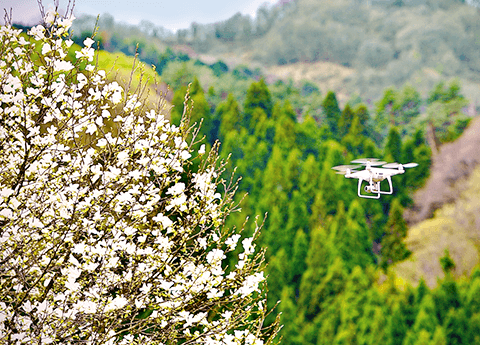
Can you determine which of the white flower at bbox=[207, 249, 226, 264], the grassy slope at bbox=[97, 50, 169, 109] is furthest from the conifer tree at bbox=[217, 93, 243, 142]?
the white flower at bbox=[207, 249, 226, 264]

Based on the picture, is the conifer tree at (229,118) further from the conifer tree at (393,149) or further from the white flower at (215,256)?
the white flower at (215,256)

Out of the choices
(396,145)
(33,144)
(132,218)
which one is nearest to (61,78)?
(33,144)

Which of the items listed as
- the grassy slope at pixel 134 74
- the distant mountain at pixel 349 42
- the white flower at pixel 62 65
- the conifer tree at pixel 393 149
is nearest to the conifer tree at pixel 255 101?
the conifer tree at pixel 393 149

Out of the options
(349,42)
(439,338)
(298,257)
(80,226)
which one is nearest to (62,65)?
(80,226)

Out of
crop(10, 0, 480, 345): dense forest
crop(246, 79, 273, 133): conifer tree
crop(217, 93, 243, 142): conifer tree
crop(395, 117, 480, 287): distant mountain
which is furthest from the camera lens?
crop(246, 79, 273, 133): conifer tree

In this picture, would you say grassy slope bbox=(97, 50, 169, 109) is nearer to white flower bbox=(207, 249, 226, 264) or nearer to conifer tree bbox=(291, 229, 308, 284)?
white flower bbox=(207, 249, 226, 264)

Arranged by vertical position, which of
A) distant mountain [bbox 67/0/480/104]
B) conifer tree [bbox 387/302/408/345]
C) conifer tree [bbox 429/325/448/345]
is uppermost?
distant mountain [bbox 67/0/480/104]
